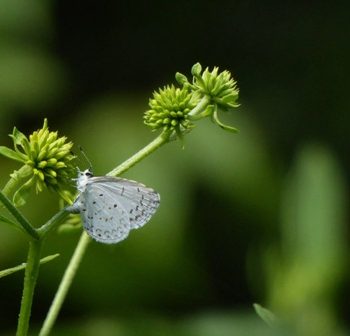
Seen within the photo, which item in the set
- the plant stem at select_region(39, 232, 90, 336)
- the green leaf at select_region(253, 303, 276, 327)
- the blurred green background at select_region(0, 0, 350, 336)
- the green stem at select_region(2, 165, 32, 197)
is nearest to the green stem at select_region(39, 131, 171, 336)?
the plant stem at select_region(39, 232, 90, 336)

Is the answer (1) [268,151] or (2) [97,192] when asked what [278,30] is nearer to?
(1) [268,151]

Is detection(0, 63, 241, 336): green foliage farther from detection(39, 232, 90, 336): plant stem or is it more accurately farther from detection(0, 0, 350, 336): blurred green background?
detection(0, 0, 350, 336): blurred green background

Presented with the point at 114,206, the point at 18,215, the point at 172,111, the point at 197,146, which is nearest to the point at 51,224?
the point at 18,215

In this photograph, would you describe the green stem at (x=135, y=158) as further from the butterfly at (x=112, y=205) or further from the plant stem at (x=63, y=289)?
the plant stem at (x=63, y=289)

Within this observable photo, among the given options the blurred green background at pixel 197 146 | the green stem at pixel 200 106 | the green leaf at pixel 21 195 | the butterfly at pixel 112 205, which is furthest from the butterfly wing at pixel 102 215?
the blurred green background at pixel 197 146

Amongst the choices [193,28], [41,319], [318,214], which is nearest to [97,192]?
[318,214]

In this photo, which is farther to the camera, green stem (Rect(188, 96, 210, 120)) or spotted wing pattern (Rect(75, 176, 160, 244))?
green stem (Rect(188, 96, 210, 120))
